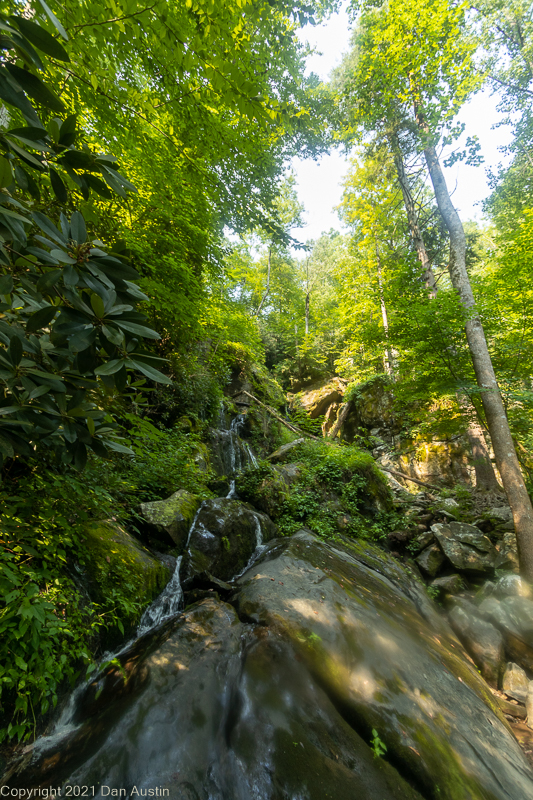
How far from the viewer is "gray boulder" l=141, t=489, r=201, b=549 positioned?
15.0 ft

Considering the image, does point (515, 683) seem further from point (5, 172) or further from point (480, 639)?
point (5, 172)

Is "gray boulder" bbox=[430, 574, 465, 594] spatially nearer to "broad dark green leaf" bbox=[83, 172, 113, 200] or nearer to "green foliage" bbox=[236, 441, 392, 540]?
"green foliage" bbox=[236, 441, 392, 540]

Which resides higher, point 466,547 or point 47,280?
point 47,280

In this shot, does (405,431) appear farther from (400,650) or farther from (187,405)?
(400,650)

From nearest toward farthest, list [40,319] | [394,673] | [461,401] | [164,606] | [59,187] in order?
[40,319] < [59,187] < [394,673] < [164,606] < [461,401]

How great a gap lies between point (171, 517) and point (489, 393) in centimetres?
681

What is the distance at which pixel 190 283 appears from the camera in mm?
6008

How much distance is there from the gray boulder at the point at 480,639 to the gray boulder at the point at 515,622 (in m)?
0.11

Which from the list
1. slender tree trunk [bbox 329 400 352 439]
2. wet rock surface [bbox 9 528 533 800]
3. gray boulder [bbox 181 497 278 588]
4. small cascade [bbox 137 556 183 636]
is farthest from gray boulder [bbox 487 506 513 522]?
slender tree trunk [bbox 329 400 352 439]

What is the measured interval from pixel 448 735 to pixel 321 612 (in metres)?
1.39

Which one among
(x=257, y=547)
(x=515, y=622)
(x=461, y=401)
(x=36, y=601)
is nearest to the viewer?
(x=36, y=601)

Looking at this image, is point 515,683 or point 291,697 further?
point 515,683

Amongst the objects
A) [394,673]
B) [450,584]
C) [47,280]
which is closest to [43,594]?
[47,280]

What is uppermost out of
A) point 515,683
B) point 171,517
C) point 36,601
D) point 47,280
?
point 47,280
